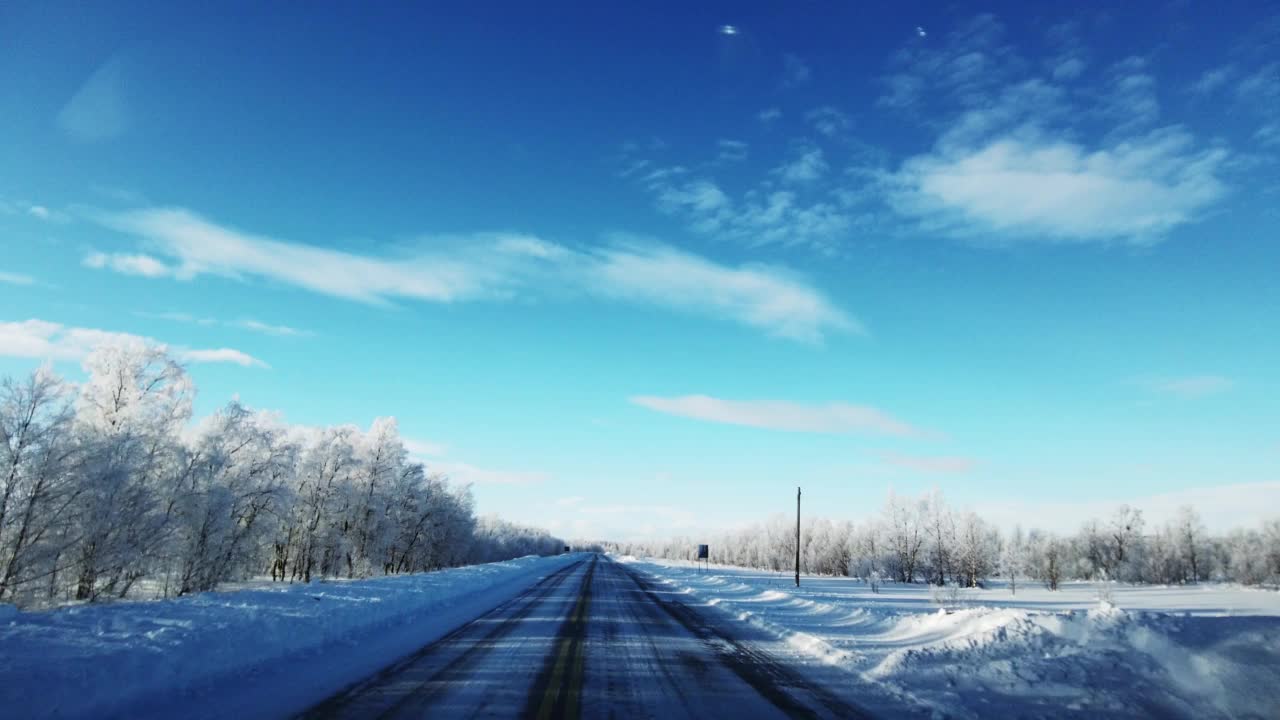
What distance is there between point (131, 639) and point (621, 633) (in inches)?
393

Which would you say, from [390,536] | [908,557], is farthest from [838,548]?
[390,536]

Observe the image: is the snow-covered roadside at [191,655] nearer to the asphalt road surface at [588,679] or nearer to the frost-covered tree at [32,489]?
the asphalt road surface at [588,679]

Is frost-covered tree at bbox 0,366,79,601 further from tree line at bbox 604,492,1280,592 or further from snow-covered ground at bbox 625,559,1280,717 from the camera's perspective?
tree line at bbox 604,492,1280,592

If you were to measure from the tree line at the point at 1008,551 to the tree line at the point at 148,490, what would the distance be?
58986 mm

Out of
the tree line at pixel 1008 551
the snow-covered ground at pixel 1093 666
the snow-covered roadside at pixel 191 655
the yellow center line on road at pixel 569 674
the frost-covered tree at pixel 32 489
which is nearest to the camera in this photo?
the snow-covered roadside at pixel 191 655

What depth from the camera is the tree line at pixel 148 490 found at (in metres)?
24.7

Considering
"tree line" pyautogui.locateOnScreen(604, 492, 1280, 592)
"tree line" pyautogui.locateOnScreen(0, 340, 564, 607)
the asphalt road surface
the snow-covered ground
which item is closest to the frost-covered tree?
"tree line" pyautogui.locateOnScreen(0, 340, 564, 607)

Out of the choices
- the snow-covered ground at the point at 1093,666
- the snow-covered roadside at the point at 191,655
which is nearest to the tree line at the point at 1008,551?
the snow-covered ground at the point at 1093,666

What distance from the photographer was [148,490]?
28.5m

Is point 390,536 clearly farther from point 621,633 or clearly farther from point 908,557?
Result: point 908,557

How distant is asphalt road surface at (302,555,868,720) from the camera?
7.47 metres

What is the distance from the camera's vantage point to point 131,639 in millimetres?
8891

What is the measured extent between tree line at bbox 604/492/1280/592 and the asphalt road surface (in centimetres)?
Result: 6047

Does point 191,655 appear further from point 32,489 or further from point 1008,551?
point 1008,551
